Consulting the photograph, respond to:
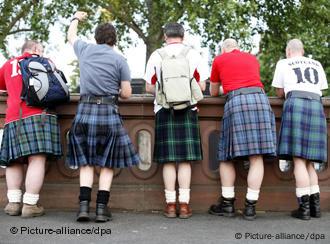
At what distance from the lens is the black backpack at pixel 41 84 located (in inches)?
207

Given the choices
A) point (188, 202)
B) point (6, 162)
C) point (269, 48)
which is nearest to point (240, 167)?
point (188, 202)

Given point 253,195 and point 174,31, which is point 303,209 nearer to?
point 253,195

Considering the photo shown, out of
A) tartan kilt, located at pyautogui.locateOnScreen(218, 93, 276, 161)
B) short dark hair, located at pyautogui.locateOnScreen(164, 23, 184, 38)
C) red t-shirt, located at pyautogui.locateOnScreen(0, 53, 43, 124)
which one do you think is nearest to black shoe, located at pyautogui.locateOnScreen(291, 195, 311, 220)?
tartan kilt, located at pyautogui.locateOnScreen(218, 93, 276, 161)

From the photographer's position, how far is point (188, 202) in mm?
5602

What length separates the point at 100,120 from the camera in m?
5.21

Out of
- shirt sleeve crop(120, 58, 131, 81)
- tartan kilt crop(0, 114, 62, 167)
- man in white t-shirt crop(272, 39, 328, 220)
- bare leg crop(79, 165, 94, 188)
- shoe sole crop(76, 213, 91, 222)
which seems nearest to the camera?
shoe sole crop(76, 213, 91, 222)

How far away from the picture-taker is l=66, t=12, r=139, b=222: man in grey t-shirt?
5.18m

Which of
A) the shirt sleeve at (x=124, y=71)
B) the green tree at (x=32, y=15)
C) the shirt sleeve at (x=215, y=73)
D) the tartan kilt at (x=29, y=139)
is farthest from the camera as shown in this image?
the green tree at (x=32, y=15)

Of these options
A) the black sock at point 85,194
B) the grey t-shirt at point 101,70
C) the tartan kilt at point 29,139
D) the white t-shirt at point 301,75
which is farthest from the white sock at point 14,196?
the white t-shirt at point 301,75

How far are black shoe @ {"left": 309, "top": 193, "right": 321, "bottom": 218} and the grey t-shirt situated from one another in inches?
88.6

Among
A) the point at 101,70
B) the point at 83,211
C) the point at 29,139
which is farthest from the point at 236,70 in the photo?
the point at 29,139

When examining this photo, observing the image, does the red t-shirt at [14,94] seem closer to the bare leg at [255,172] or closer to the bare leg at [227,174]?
the bare leg at [227,174]

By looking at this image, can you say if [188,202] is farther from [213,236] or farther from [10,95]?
[10,95]

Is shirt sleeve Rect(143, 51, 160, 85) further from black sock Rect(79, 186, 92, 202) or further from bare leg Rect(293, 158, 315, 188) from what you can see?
bare leg Rect(293, 158, 315, 188)
